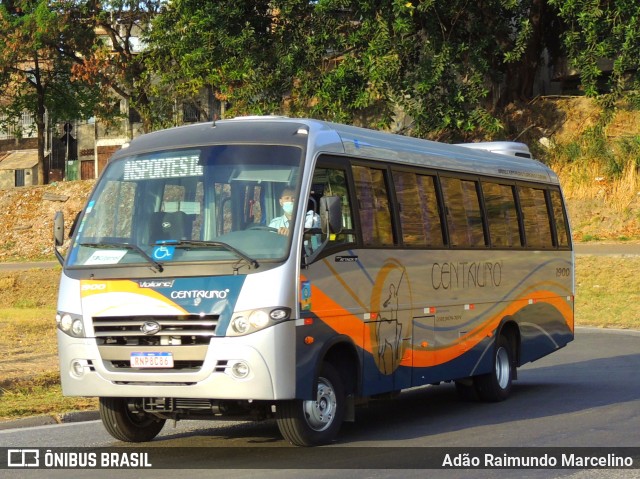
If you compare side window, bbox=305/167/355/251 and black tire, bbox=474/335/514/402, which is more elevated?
side window, bbox=305/167/355/251

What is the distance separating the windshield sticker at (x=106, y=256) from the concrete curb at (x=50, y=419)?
2.45 metres

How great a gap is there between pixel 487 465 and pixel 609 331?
1486 cm

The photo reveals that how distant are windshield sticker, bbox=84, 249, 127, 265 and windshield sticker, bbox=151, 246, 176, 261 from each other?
31 cm

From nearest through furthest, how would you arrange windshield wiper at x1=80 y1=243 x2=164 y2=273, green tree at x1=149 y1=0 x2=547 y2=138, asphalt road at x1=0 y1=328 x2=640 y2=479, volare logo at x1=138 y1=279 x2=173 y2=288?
asphalt road at x1=0 y1=328 x2=640 y2=479
volare logo at x1=138 y1=279 x2=173 y2=288
windshield wiper at x1=80 y1=243 x2=164 y2=273
green tree at x1=149 y1=0 x2=547 y2=138

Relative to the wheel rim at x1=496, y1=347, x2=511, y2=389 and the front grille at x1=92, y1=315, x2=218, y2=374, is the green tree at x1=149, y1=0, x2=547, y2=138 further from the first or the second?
the front grille at x1=92, y1=315, x2=218, y2=374

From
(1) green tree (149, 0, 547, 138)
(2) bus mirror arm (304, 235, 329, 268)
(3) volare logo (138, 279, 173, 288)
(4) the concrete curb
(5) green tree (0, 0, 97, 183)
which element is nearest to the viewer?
(3) volare logo (138, 279, 173, 288)

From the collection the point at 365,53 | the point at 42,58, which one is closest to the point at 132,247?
the point at 365,53

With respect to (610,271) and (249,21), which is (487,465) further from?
(249,21)

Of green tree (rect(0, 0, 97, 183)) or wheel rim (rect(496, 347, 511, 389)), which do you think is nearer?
wheel rim (rect(496, 347, 511, 389))

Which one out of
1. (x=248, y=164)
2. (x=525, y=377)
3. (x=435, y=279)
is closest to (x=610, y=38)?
(x=525, y=377)

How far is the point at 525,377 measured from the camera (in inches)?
680

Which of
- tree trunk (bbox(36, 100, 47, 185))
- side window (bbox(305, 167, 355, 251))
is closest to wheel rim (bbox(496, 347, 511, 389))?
side window (bbox(305, 167, 355, 251))

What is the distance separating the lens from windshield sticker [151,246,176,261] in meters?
10.2

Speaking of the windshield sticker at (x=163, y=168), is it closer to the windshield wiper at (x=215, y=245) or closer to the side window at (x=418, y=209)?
the windshield wiper at (x=215, y=245)
